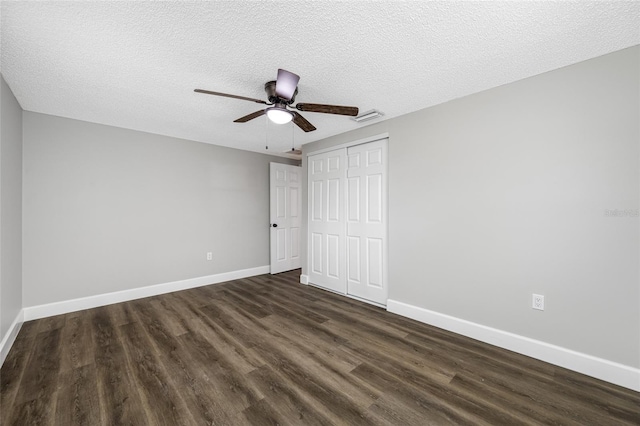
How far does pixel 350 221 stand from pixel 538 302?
2162 mm

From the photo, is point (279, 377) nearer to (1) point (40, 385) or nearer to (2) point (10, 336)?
(1) point (40, 385)

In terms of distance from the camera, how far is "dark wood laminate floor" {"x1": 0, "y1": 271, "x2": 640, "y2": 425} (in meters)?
1.52

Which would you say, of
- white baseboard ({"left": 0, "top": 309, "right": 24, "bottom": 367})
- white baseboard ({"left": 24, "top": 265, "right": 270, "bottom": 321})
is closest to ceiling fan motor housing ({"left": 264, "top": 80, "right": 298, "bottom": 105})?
white baseboard ({"left": 0, "top": 309, "right": 24, "bottom": 367})

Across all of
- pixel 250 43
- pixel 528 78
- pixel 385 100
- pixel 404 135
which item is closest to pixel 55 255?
pixel 250 43

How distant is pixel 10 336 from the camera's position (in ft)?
7.55

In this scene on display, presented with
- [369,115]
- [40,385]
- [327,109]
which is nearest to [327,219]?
[369,115]

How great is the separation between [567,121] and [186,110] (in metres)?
3.65

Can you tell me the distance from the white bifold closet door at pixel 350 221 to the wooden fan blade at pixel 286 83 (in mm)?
1695

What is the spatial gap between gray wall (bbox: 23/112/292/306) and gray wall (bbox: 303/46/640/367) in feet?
9.93

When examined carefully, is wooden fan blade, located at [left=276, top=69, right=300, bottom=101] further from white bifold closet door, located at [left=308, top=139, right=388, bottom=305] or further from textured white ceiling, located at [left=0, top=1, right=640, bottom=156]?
white bifold closet door, located at [left=308, top=139, right=388, bottom=305]

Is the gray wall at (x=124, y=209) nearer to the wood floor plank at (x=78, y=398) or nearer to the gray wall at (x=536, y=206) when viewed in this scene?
the wood floor plank at (x=78, y=398)

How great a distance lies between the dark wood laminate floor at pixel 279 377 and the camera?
59.9 inches

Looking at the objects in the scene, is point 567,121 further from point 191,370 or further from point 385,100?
point 191,370

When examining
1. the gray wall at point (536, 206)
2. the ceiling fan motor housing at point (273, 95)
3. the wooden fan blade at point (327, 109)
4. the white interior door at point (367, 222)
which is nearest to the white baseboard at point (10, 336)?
the ceiling fan motor housing at point (273, 95)
